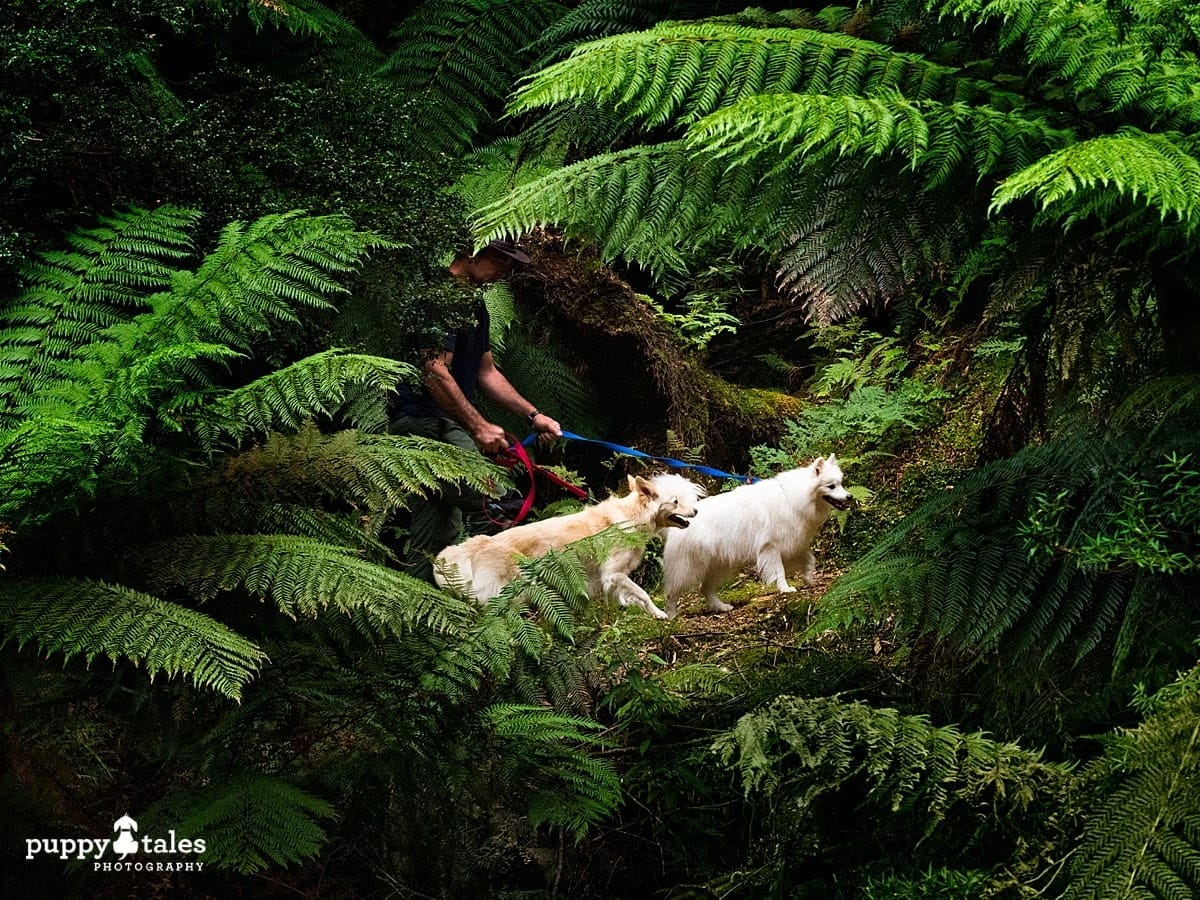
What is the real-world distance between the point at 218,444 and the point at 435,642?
0.64m

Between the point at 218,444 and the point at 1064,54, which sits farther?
the point at 218,444

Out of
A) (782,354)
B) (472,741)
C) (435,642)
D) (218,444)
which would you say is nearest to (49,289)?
(218,444)

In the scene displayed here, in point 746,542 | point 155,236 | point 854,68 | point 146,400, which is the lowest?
point 746,542

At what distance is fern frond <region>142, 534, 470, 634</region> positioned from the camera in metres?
2.14

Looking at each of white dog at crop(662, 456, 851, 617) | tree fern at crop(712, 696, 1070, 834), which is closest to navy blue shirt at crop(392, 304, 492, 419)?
white dog at crop(662, 456, 851, 617)

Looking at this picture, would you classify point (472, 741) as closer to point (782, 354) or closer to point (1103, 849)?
point (1103, 849)

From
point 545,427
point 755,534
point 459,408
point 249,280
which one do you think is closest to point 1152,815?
point 249,280

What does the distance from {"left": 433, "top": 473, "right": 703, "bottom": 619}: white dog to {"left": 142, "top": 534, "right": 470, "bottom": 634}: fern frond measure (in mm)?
1906

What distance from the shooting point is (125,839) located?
87.0 inches

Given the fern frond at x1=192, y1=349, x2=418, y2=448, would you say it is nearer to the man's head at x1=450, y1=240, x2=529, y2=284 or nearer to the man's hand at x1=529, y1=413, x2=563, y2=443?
the man's head at x1=450, y1=240, x2=529, y2=284

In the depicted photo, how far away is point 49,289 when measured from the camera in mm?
2697

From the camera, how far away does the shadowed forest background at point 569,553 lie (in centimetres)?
210

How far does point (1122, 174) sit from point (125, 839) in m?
2.03

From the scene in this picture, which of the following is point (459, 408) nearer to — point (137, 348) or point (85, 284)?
point (85, 284)
